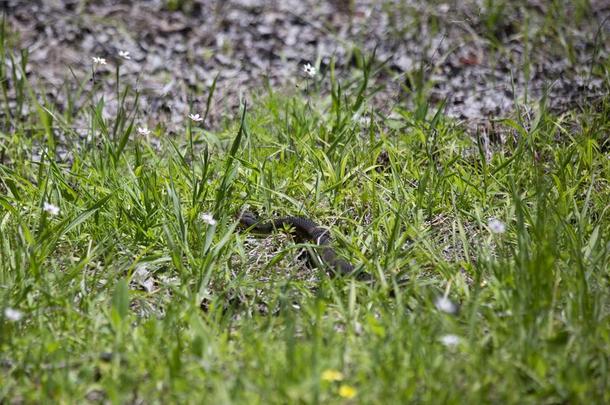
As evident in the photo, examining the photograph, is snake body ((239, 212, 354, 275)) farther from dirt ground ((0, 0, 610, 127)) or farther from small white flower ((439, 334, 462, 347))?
dirt ground ((0, 0, 610, 127))

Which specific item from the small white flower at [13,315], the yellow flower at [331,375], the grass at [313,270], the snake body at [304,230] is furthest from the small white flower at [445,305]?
the small white flower at [13,315]

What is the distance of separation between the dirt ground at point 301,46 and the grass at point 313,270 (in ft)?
2.03

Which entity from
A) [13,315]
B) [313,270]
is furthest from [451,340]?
[13,315]

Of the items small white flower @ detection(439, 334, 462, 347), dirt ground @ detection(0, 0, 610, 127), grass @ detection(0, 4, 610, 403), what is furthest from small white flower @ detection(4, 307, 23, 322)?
dirt ground @ detection(0, 0, 610, 127)

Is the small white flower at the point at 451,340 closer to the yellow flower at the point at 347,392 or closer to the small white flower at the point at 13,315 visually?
the yellow flower at the point at 347,392

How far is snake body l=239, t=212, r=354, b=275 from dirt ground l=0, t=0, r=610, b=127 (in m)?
1.53

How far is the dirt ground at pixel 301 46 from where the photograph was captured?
5508 millimetres

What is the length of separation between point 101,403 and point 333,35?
4.58m

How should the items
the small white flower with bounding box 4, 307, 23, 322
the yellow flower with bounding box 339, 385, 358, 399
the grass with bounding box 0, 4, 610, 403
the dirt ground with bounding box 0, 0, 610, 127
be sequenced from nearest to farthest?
the yellow flower with bounding box 339, 385, 358, 399
the grass with bounding box 0, 4, 610, 403
the small white flower with bounding box 4, 307, 23, 322
the dirt ground with bounding box 0, 0, 610, 127

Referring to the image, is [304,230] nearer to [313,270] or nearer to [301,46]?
[313,270]

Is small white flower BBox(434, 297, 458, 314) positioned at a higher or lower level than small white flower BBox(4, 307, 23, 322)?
higher

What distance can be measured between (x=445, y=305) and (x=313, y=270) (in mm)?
1019

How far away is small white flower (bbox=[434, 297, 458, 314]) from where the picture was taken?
8.86ft

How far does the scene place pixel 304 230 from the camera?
3.85 metres
